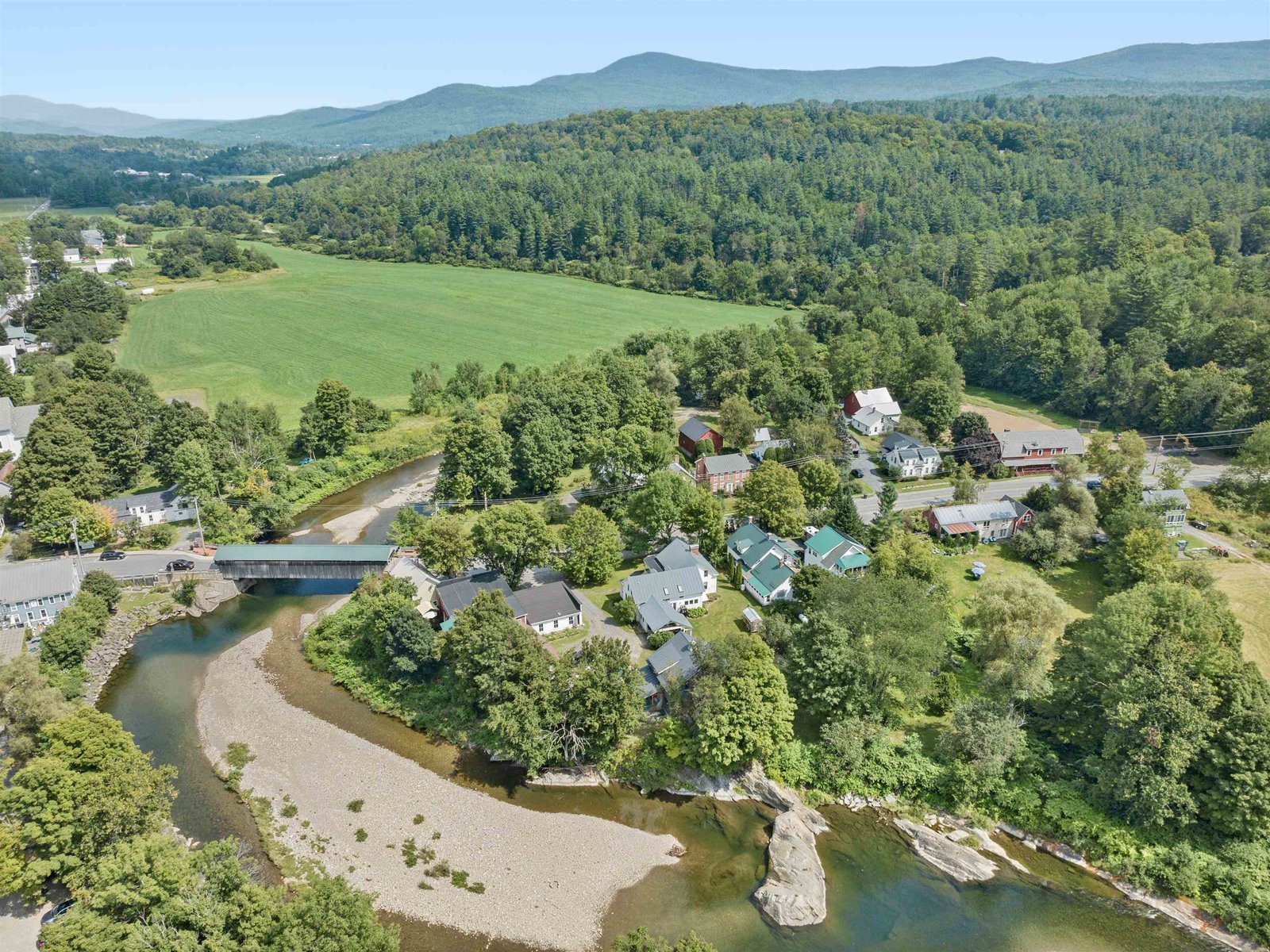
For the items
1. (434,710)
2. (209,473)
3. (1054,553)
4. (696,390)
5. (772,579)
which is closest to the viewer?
(434,710)

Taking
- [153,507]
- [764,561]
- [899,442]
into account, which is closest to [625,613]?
[764,561]

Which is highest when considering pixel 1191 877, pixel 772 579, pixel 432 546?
pixel 432 546

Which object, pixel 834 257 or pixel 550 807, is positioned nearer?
pixel 550 807

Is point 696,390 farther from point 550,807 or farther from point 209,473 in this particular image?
point 550,807

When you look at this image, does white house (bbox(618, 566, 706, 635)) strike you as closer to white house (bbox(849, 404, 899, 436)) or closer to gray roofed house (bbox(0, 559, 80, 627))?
gray roofed house (bbox(0, 559, 80, 627))

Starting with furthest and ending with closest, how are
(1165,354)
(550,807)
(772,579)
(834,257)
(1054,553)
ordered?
(834,257)
(1165,354)
(1054,553)
(772,579)
(550,807)

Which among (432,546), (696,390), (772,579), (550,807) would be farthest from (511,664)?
(696,390)
